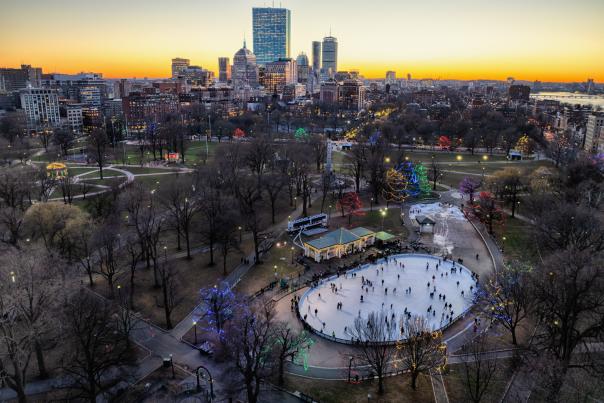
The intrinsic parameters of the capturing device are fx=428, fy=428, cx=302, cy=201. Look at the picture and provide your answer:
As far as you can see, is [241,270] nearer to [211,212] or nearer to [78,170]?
[211,212]

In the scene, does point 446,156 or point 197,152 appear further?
point 197,152

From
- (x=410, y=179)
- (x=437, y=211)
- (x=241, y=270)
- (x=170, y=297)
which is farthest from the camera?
(x=410, y=179)

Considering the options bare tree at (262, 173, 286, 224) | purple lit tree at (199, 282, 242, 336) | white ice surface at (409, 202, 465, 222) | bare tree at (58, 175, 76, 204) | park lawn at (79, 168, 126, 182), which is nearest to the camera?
purple lit tree at (199, 282, 242, 336)

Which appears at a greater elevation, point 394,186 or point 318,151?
point 318,151

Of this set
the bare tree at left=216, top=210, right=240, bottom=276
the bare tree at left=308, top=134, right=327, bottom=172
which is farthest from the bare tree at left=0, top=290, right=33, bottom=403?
the bare tree at left=308, top=134, right=327, bottom=172

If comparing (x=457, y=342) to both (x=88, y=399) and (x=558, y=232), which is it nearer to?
(x=558, y=232)

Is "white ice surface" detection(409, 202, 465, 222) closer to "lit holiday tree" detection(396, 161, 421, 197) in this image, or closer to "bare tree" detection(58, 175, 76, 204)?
"lit holiday tree" detection(396, 161, 421, 197)

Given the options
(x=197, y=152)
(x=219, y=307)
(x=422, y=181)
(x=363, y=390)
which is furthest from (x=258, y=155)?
(x=363, y=390)

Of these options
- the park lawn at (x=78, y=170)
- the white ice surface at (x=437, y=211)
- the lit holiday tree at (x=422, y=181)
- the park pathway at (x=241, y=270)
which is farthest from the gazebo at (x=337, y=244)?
the park lawn at (x=78, y=170)

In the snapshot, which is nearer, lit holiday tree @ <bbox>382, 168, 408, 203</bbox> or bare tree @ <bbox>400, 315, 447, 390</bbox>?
bare tree @ <bbox>400, 315, 447, 390</bbox>
